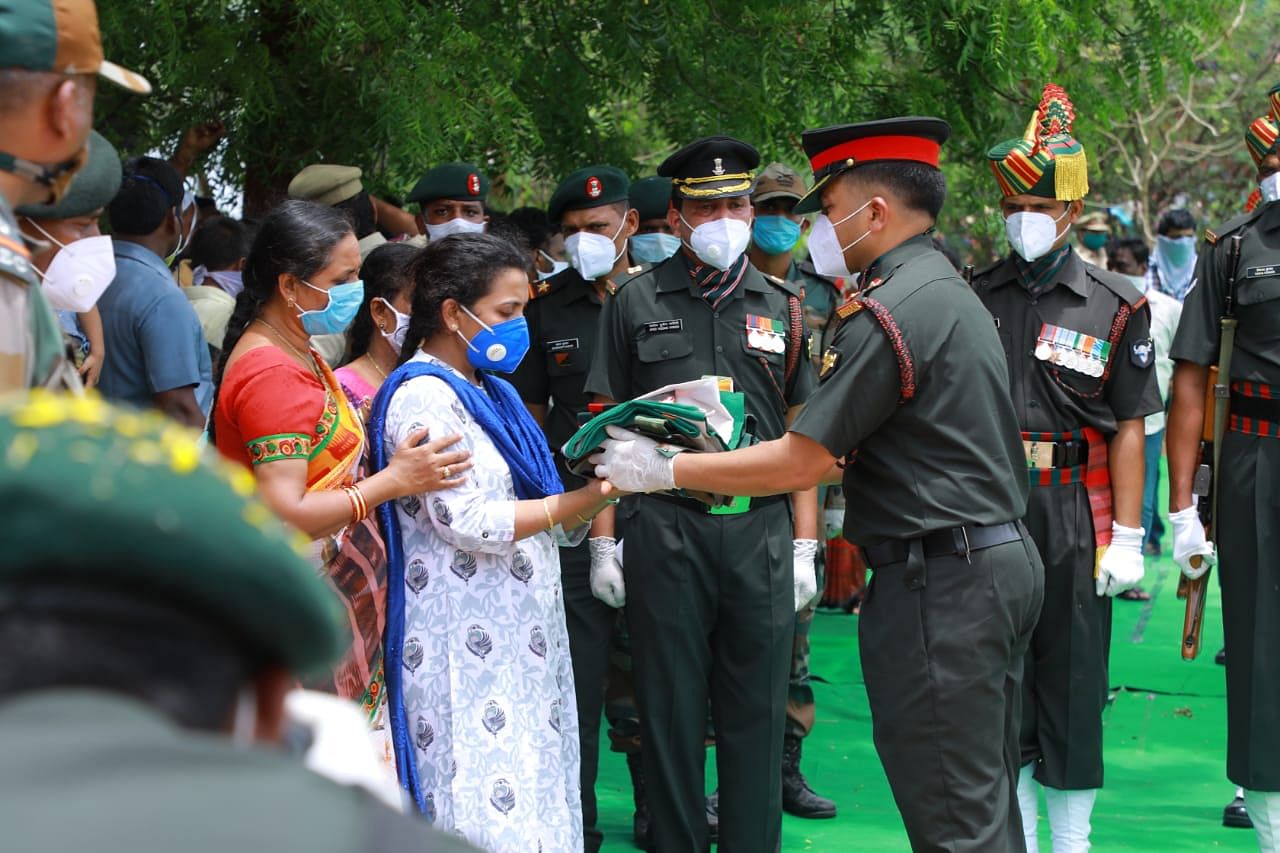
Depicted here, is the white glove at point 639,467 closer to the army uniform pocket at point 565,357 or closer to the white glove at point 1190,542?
the army uniform pocket at point 565,357

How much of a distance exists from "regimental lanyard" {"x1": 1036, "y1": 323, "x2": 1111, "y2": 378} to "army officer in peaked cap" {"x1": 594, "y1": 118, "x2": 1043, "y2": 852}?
1.10m

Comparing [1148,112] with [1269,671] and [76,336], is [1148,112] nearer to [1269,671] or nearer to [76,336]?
[1269,671]

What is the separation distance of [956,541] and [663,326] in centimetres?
149

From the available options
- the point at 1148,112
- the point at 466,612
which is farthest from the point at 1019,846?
the point at 1148,112

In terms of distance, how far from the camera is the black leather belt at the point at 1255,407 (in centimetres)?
469

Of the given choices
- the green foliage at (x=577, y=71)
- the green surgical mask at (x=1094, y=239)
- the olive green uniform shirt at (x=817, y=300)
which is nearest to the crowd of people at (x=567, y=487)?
the olive green uniform shirt at (x=817, y=300)

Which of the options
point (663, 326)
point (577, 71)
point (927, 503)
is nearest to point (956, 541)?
point (927, 503)

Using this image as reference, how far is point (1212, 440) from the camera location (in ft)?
15.9

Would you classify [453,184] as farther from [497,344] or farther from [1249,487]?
[1249,487]

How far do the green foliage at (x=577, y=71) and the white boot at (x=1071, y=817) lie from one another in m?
2.54

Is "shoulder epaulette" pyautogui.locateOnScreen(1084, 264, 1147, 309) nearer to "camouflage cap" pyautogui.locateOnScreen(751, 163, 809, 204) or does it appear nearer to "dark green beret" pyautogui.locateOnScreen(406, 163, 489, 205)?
"camouflage cap" pyautogui.locateOnScreen(751, 163, 809, 204)

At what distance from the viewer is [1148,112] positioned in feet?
48.9

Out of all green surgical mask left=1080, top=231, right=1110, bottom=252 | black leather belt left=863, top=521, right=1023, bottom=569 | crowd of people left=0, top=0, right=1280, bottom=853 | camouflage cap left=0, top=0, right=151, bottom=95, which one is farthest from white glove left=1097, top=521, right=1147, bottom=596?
green surgical mask left=1080, top=231, right=1110, bottom=252

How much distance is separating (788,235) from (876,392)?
274 cm
